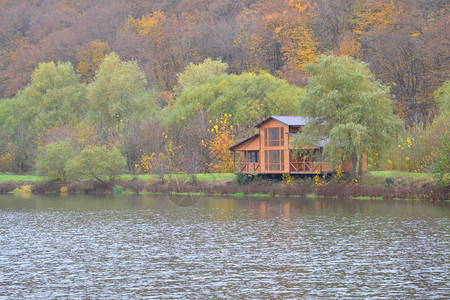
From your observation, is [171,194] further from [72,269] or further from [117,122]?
[72,269]

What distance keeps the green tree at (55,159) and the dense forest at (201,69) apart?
12.2 ft

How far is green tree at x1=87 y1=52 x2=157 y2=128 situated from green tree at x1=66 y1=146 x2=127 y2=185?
1384 centimetres

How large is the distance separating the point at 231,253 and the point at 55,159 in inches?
1957

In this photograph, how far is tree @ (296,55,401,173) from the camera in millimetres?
51219

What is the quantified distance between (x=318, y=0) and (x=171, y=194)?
48219 millimetres

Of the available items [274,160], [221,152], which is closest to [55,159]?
[221,152]

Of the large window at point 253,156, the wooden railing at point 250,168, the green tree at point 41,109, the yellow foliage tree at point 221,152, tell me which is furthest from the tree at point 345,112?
the green tree at point 41,109

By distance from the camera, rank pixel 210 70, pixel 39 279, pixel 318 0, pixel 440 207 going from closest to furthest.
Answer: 1. pixel 39 279
2. pixel 440 207
3. pixel 210 70
4. pixel 318 0

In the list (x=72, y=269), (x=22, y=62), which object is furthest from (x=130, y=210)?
(x=22, y=62)

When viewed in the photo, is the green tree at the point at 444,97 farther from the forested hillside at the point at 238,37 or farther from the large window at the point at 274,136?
the large window at the point at 274,136

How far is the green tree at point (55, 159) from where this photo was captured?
234 ft

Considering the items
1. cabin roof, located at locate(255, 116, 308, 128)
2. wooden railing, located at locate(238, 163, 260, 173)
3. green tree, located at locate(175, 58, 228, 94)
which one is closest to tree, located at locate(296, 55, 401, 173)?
cabin roof, located at locate(255, 116, 308, 128)

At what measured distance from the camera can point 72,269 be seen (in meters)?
23.3

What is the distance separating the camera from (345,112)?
170 ft
